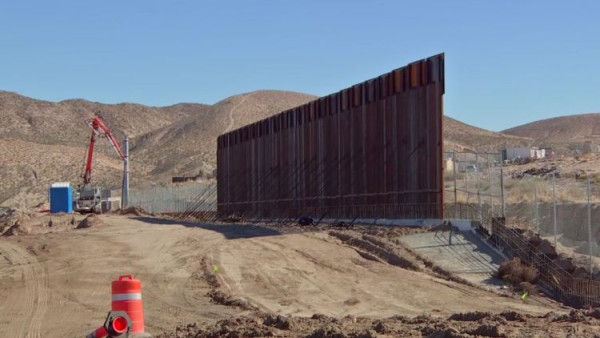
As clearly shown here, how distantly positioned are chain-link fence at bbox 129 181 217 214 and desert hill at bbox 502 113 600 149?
87.2 meters

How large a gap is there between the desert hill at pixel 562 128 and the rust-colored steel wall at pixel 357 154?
10307 cm

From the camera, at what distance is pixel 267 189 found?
169 feet

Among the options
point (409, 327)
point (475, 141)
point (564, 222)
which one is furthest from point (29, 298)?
point (475, 141)

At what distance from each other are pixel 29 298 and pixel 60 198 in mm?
55785

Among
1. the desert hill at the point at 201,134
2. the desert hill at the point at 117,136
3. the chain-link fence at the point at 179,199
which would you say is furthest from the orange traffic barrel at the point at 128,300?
the desert hill at the point at 201,134

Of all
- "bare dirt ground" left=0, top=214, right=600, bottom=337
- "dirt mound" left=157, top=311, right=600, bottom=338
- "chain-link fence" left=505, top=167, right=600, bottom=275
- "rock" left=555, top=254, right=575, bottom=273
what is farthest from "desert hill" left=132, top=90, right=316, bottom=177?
"dirt mound" left=157, top=311, right=600, bottom=338

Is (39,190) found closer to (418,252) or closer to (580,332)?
(418,252)

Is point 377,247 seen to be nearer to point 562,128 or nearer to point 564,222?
point 564,222

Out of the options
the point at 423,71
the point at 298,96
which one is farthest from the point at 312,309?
the point at 298,96

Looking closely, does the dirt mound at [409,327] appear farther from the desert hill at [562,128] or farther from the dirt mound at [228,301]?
the desert hill at [562,128]

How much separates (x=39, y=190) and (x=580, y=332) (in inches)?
4148

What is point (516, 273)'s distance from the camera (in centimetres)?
2153

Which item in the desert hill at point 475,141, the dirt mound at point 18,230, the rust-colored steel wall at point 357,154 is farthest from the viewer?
the desert hill at point 475,141

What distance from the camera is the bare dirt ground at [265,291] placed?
1175 centimetres
